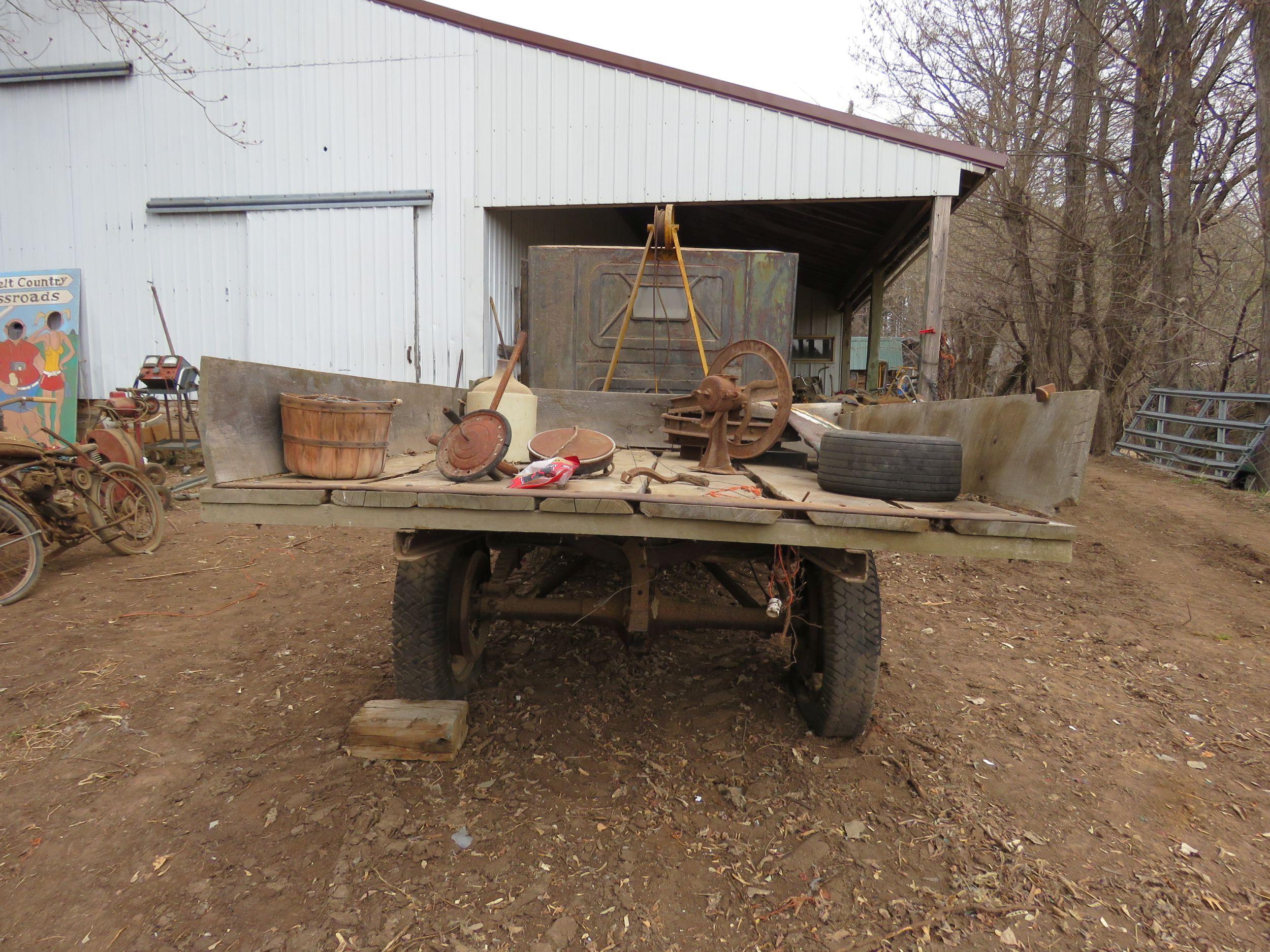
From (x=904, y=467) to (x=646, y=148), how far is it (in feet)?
20.0

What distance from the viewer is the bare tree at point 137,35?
7.74 m

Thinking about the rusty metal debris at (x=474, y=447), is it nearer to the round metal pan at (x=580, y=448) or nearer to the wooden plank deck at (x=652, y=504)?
the wooden plank deck at (x=652, y=504)

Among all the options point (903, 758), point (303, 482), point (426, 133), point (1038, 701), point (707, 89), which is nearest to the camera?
point (303, 482)

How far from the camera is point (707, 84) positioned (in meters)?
6.84

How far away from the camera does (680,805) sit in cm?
230

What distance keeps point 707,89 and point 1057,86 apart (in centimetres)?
653

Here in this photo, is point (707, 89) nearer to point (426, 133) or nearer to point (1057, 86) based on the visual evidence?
point (426, 133)

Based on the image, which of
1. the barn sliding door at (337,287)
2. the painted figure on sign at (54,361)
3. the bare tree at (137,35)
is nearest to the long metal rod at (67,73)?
the bare tree at (137,35)

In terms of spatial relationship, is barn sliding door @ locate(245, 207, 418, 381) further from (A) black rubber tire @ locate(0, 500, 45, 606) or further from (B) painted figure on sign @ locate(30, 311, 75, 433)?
(A) black rubber tire @ locate(0, 500, 45, 606)

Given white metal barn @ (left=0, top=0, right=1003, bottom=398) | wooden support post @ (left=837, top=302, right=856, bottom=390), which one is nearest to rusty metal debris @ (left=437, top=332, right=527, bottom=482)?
white metal barn @ (left=0, top=0, right=1003, bottom=398)

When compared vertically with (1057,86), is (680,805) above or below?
below

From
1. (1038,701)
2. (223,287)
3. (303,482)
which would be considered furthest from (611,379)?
(223,287)

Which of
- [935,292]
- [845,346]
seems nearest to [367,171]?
[935,292]

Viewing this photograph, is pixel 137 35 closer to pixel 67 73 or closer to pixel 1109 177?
pixel 67 73
